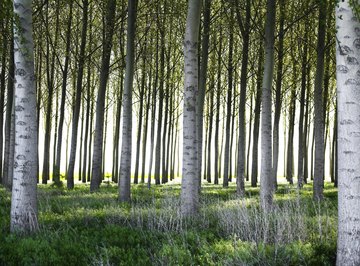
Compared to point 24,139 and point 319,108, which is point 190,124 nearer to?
point 24,139

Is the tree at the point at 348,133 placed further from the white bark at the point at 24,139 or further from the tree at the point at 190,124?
the white bark at the point at 24,139

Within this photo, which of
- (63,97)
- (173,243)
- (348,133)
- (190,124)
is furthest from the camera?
(63,97)

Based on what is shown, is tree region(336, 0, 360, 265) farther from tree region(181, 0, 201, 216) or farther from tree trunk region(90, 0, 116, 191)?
tree trunk region(90, 0, 116, 191)

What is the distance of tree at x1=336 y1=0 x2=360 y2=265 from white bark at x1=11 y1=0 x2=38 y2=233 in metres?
4.98

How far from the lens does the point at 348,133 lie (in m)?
5.16

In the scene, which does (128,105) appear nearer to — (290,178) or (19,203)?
(19,203)

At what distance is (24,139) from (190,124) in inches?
135

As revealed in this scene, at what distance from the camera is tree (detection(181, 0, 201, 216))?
919 cm

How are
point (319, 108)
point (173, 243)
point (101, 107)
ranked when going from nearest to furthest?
1. point (173, 243)
2. point (319, 108)
3. point (101, 107)

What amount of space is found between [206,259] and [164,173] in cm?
1990

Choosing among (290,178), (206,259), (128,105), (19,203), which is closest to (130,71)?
(128,105)

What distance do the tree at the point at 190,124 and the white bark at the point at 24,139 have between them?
3120 millimetres

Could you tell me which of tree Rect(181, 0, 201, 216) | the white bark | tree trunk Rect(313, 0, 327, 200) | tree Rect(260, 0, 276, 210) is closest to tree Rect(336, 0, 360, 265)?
tree Rect(181, 0, 201, 216)

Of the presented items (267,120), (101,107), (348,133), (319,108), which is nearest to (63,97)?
(101,107)
